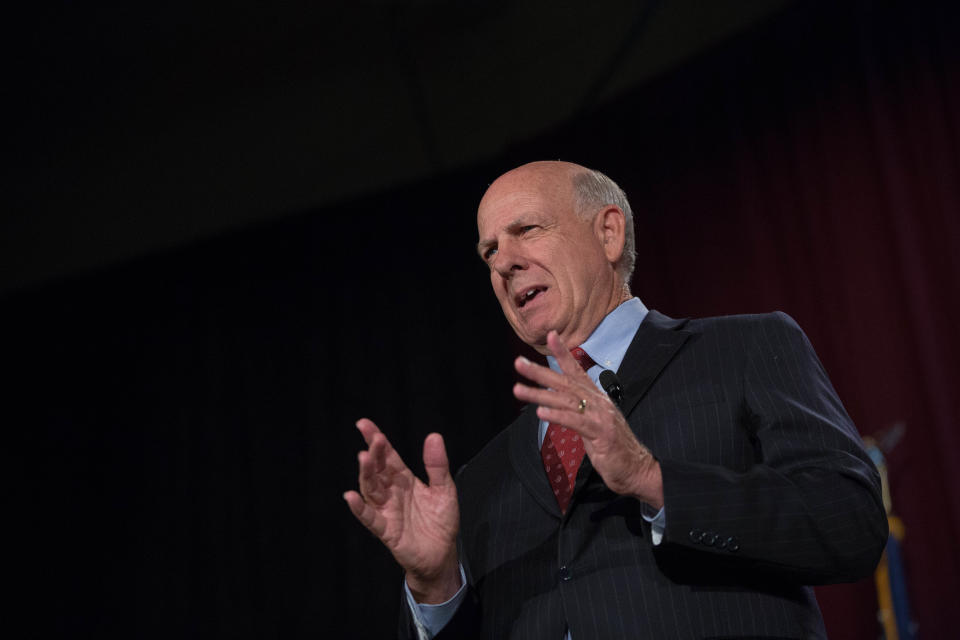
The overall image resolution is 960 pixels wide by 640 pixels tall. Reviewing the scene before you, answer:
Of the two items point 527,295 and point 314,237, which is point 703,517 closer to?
point 527,295

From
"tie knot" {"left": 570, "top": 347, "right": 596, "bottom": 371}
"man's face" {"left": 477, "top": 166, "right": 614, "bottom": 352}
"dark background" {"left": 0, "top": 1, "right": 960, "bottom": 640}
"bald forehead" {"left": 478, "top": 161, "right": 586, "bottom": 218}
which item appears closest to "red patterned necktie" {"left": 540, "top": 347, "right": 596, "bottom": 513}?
"tie knot" {"left": 570, "top": 347, "right": 596, "bottom": 371}

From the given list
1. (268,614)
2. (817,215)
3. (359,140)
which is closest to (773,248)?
(817,215)

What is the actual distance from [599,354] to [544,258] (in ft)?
0.79

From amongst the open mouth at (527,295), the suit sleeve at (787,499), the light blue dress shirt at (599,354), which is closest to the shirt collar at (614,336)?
the light blue dress shirt at (599,354)

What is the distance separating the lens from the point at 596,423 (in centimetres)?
112

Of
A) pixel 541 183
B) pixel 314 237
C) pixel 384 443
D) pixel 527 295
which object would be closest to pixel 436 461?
pixel 384 443

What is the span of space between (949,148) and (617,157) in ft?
5.13

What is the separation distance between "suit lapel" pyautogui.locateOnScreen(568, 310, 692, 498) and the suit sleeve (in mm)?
143

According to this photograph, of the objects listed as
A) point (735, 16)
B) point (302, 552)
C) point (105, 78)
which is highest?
point (105, 78)

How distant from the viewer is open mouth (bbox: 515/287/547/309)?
172 centimetres

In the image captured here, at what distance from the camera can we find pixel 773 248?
404 centimetres

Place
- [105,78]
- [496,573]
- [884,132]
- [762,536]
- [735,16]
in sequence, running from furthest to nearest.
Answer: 1. [105,78]
2. [735,16]
3. [884,132]
4. [496,573]
5. [762,536]

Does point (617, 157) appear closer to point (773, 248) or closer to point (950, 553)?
point (773, 248)

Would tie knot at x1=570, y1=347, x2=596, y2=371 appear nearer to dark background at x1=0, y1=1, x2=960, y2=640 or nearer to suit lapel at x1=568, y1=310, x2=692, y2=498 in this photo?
suit lapel at x1=568, y1=310, x2=692, y2=498
